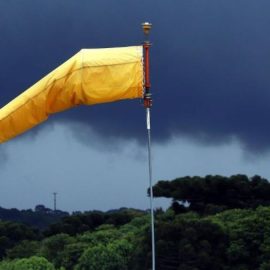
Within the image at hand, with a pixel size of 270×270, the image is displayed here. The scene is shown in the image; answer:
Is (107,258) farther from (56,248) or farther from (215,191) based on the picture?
(215,191)

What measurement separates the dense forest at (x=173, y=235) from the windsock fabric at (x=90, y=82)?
117 ft

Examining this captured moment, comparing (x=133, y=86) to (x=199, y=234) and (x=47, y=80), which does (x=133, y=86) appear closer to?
(x=47, y=80)

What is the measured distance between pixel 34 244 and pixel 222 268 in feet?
50.2

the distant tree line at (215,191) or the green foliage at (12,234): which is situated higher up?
the distant tree line at (215,191)

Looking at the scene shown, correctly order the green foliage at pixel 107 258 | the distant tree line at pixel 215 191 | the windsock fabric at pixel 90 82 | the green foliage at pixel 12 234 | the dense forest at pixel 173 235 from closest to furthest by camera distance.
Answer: the windsock fabric at pixel 90 82 → the dense forest at pixel 173 235 → the green foliage at pixel 107 258 → the distant tree line at pixel 215 191 → the green foliage at pixel 12 234

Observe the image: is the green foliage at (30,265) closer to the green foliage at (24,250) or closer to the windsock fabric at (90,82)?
the green foliage at (24,250)

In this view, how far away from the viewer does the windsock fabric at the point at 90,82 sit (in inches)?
637

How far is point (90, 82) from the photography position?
1622 centimetres

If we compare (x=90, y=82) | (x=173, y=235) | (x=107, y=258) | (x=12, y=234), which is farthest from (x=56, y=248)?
(x=90, y=82)

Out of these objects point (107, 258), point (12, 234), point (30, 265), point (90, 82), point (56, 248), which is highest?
point (12, 234)

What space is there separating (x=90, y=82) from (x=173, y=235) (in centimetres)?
3813

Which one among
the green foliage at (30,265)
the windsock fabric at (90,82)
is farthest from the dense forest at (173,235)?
the windsock fabric at (90,82)

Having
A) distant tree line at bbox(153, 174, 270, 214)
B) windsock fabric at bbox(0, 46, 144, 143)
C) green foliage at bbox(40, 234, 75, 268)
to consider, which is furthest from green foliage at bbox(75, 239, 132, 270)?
windsock fabric at bbox(0, 46, 144, 143)

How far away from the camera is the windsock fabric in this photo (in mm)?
16188
